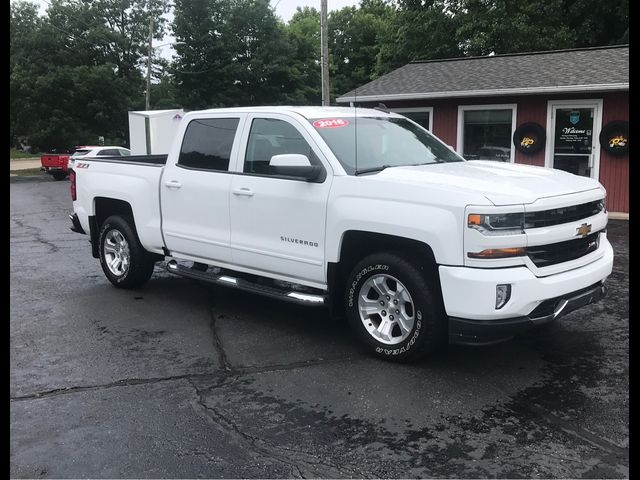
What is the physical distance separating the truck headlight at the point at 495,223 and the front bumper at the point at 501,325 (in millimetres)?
595

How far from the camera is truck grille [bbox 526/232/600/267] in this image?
4.42 metres

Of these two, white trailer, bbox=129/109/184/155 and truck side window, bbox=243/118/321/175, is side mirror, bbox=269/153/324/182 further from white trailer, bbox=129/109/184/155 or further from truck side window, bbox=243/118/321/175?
white trailer, bbox=129/109/184/155

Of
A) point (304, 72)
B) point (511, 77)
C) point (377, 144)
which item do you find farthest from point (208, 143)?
point (304, 72)

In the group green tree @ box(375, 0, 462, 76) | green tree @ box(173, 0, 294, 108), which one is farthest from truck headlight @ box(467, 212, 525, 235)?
green tree @ box(173, 0, 294, 108)

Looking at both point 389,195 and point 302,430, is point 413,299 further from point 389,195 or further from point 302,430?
point 302,430

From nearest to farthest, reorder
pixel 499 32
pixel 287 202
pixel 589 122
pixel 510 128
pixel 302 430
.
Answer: pixel 302 430, pixel 287 202, pixel 589 122, pixel 510 128, pixel 499 32

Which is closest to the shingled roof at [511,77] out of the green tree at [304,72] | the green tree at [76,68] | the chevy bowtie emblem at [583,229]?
the chevy bowtie emblem at [583,229]

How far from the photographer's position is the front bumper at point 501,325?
4297mm

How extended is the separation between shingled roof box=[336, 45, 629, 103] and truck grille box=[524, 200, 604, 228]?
927cm

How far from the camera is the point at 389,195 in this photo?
4727mm

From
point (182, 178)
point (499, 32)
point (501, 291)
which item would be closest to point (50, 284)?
point (182, 178)

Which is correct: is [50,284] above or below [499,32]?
below

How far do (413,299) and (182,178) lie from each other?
2.81 metres

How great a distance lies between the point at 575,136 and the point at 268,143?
10.4 m
